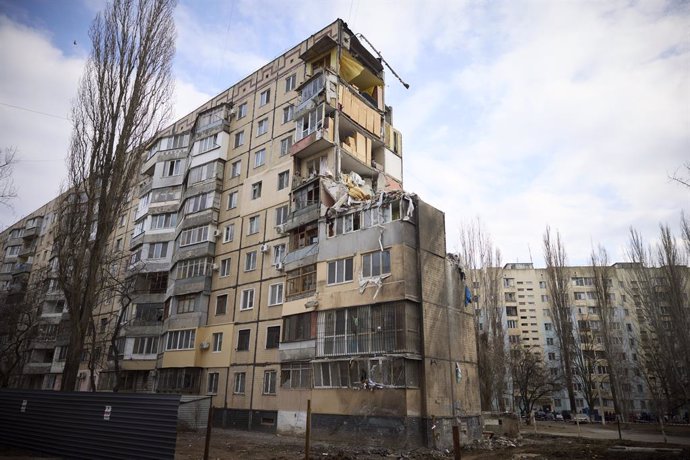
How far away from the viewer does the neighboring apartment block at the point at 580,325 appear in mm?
58188

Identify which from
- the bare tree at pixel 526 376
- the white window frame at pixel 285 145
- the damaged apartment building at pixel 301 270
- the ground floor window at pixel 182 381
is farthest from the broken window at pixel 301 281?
the bare tree at pixel 526 376

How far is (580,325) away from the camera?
6081 centimetres

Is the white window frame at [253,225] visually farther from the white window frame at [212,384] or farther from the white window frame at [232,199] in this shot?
the white window frame at [212,384]

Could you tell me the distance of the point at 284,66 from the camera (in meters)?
34.7

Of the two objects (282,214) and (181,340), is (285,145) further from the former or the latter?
(181,340)

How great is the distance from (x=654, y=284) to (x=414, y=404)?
117 feet

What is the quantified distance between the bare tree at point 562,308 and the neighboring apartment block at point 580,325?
4.65 meters

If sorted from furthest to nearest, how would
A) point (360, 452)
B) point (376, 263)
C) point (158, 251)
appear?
point (158, 251)
point (376, 263)
point (360, 452)

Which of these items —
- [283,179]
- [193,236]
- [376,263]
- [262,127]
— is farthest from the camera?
[262,127]

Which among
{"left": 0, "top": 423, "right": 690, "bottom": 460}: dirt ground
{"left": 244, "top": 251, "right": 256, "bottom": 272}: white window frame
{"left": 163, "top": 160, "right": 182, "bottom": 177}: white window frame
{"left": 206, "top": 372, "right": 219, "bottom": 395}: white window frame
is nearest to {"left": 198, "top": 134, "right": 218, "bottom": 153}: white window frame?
{"left": 163, "top": 160, "right": 182, "bottom": 177}: white window frame

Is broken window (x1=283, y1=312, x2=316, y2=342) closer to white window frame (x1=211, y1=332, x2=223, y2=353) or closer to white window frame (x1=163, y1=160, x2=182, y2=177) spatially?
white window frame (x1=211, y1=332, x2=223, y2=353)

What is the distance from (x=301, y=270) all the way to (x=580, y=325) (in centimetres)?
5103

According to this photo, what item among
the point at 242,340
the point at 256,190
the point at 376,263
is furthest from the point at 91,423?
the point at 256,190

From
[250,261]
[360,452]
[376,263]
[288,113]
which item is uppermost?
[288,113]
